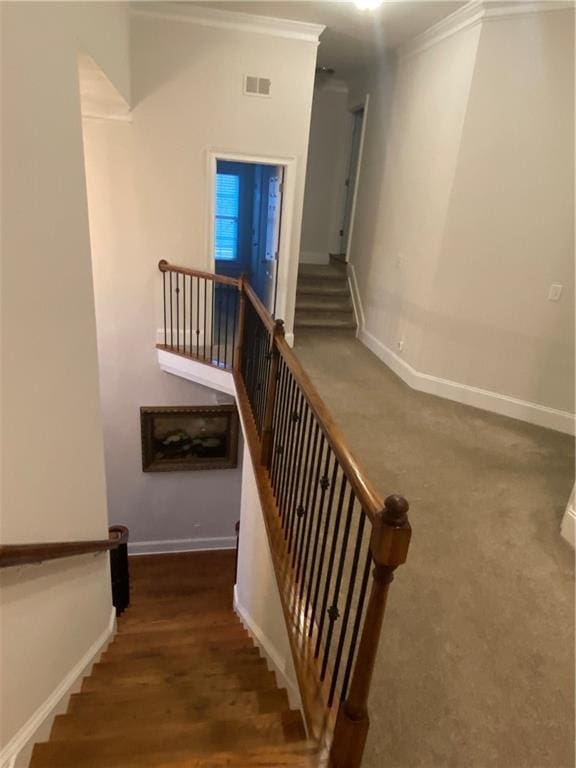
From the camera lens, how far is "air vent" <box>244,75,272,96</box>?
4434 millimetres

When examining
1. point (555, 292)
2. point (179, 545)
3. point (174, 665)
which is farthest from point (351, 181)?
point (174, 665)

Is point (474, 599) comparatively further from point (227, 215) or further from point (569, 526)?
point (227, 215)

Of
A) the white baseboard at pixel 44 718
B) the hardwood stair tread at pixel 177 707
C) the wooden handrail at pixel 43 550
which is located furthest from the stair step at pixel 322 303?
the hardwood stair tread at pixel 177 707

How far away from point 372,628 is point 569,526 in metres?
1.77

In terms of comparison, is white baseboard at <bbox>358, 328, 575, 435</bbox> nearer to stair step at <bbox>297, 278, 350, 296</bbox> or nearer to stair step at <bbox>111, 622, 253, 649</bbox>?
stair step at <bbox>297, 278, 350, 296</bbox>

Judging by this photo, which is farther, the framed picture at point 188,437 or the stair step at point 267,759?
the framed picture at point 188,437

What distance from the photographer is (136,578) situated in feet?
18.2

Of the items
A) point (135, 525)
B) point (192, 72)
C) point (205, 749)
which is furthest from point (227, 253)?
point (205, 749)

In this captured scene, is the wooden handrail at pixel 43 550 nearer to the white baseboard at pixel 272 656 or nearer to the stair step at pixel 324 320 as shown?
the white baseboard at pixel 272 656

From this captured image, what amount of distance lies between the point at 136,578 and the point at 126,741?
3.85 meters

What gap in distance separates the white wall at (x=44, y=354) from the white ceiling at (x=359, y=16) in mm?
1974

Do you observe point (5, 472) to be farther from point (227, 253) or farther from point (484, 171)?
point (227, 253)

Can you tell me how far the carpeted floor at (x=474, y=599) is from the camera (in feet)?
5.37

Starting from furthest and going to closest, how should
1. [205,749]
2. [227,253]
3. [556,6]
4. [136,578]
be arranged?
[227,253]
[136,578]
[556,6]
[205,749]
